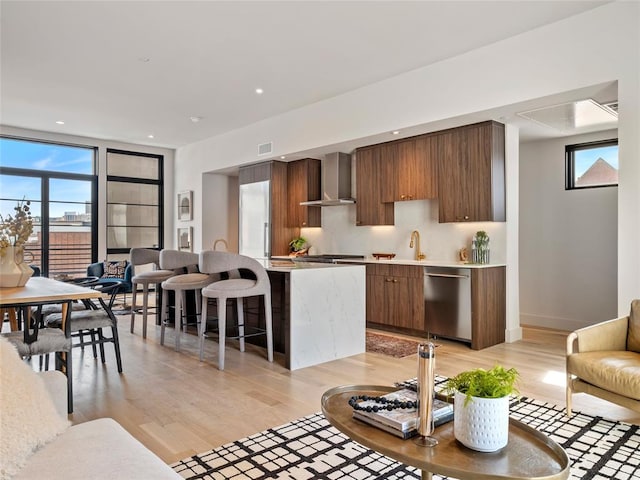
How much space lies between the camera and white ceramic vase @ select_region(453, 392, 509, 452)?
133 centimetres

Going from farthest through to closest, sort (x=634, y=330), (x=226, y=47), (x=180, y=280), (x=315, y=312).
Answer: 1. (x=226, y=47)
2. (x=180, y=280)
3. (x=315, y=312)
4. (x=634, y=330)

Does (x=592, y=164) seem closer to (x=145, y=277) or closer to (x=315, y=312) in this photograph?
(x=315, y=312)

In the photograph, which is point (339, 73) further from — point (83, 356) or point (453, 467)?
point (453, 467)

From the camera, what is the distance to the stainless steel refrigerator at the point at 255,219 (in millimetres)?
7387

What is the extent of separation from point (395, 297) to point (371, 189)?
153 centimetres

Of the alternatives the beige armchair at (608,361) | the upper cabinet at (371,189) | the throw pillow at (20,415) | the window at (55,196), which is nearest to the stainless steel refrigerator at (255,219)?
the upper cabinet at (371,189)

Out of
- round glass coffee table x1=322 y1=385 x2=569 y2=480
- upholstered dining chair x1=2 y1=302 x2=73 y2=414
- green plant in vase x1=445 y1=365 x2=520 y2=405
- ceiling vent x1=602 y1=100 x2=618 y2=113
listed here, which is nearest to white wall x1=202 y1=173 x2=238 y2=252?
upholstered dining chair x1=2 y1=302 x2=73 y2=414

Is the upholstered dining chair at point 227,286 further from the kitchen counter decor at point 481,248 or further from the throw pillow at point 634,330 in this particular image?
the throw pillow at point 634,330

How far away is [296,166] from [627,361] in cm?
551

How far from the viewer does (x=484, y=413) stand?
4.37 feet

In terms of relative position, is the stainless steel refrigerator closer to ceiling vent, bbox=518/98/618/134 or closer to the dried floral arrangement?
the dried floral arrangement

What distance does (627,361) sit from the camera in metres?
2.61

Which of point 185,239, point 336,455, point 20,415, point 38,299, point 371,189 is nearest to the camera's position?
point 20,415

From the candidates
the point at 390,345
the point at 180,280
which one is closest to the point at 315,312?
the point at 390,345
